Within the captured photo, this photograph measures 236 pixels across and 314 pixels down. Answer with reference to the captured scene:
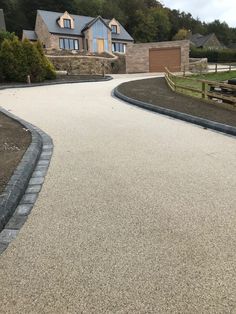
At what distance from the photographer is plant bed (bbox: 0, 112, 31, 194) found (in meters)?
5.50

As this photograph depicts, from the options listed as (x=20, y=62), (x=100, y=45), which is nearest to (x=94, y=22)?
(x=100, y=45)

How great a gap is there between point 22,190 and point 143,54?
36.2 meters

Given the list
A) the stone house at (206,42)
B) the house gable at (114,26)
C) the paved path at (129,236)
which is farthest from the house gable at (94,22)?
the paved path at (129,236)

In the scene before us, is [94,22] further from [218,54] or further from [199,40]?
[199,40]

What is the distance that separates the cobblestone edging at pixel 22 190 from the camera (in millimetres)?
4035

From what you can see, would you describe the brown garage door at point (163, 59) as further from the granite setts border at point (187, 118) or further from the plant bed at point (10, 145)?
the plant bed at point (10, 145)

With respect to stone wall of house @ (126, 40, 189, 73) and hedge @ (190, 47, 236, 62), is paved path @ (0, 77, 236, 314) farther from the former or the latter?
hedge @ (190, 47, 236, 62)

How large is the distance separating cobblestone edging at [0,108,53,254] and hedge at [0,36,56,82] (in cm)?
1805

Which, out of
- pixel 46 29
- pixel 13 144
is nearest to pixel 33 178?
pixel 13 144

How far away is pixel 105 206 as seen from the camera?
453 centimetres

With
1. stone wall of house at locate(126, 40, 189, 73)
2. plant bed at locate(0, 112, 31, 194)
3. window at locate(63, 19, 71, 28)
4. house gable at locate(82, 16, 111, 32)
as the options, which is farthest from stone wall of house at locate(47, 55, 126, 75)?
plant bed at locate(0, 112, 31, 194)

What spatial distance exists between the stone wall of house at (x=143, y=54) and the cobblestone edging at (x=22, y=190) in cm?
3348

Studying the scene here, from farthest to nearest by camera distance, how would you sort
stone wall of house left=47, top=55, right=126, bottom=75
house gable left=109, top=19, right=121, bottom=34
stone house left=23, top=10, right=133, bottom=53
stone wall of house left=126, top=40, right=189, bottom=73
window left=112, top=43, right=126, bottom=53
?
window left=112, top=43, right=126, bottom=53, house gable left=109, top=19, right=121, bottom=34, stone house left=23, top=10, right=133, bottom=53, stone wall of house left=126, top=40, right=189, bottom=73, stone wall of house left=47, top=55, right=126, bottom=75

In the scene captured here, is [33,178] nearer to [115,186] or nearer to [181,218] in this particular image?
[115,186]
